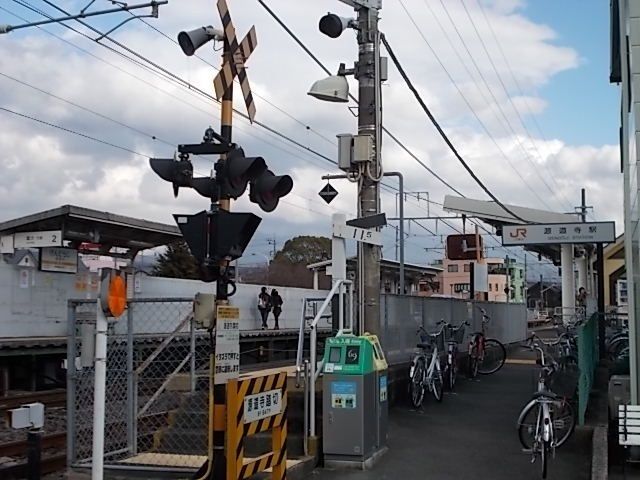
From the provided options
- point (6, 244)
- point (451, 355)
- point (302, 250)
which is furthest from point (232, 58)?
point (302, 250)

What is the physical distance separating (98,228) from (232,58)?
14.6 m

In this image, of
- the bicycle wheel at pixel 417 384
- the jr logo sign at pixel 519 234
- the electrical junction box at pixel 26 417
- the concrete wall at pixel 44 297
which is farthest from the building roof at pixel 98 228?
the electrical junction box at pixel 26 417

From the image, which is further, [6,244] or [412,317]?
[6,244]

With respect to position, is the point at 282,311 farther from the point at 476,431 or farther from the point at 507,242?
the point at 476,431

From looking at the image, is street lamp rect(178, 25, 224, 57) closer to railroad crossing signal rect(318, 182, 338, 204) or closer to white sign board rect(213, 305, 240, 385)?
white sign board rect(213, 305, 240, 385)

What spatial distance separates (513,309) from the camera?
28234 millimetres

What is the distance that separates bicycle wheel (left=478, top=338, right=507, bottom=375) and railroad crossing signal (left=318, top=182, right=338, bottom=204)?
18.7ft

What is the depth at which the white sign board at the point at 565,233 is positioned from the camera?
15039 millimetres

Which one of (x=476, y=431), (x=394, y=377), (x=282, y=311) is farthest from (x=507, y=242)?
(x=282, y=311)

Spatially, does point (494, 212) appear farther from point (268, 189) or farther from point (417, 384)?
point (268, 189)

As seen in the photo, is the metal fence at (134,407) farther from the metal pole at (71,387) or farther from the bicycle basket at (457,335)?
the bicycle basket at (457,335)

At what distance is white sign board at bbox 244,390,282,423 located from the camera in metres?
6.77

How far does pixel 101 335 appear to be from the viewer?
557 cm

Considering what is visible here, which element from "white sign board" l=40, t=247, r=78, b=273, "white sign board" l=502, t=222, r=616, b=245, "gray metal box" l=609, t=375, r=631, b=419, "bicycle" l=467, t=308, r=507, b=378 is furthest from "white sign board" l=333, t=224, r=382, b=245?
"white sign board" l=40, t=247, r=78, b=273
